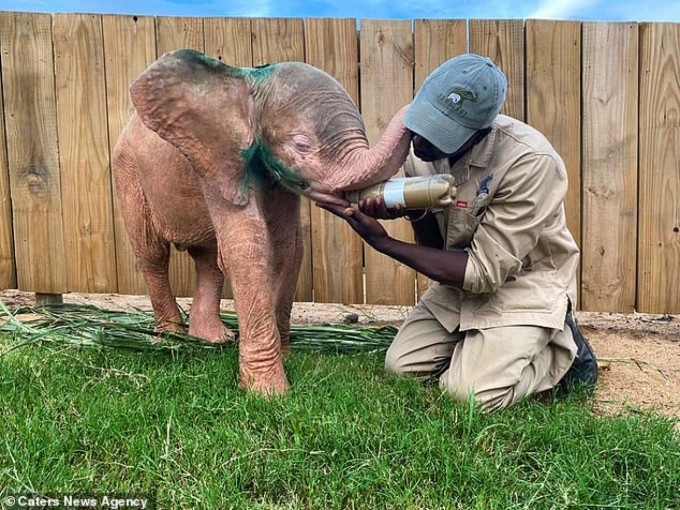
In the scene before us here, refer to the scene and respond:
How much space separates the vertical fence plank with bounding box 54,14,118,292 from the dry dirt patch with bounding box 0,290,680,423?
0.62 m

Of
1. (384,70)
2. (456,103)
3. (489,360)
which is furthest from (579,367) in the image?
(384,70)

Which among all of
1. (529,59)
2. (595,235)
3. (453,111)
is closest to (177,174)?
(453,111)

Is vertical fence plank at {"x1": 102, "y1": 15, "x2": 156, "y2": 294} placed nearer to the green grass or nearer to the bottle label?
the green grass

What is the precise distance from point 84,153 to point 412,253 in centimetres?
280

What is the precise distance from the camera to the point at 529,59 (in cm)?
411

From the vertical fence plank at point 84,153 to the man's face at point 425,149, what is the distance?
8.65 feet

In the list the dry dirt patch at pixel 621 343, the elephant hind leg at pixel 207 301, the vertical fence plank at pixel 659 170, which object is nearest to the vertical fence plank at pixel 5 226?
the dry dirt patch at pixel 621 343

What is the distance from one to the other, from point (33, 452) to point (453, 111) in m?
1.92

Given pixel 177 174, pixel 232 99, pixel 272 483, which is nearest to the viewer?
pixel 272 483

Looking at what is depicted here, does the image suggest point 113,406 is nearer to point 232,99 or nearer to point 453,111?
A: point 232,99

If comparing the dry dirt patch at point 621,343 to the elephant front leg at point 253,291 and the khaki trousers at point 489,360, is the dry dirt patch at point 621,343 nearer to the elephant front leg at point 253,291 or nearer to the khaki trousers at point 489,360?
the khaki trousers at point 489,360

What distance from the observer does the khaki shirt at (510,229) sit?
109 inches

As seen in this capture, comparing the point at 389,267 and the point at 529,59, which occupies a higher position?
the point at 529,59

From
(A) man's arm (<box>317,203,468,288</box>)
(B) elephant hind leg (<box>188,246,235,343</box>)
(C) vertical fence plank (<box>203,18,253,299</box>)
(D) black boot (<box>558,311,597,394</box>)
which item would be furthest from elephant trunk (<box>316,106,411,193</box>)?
(C) vertical fence plank (<box>203,18,253,299</box>)
